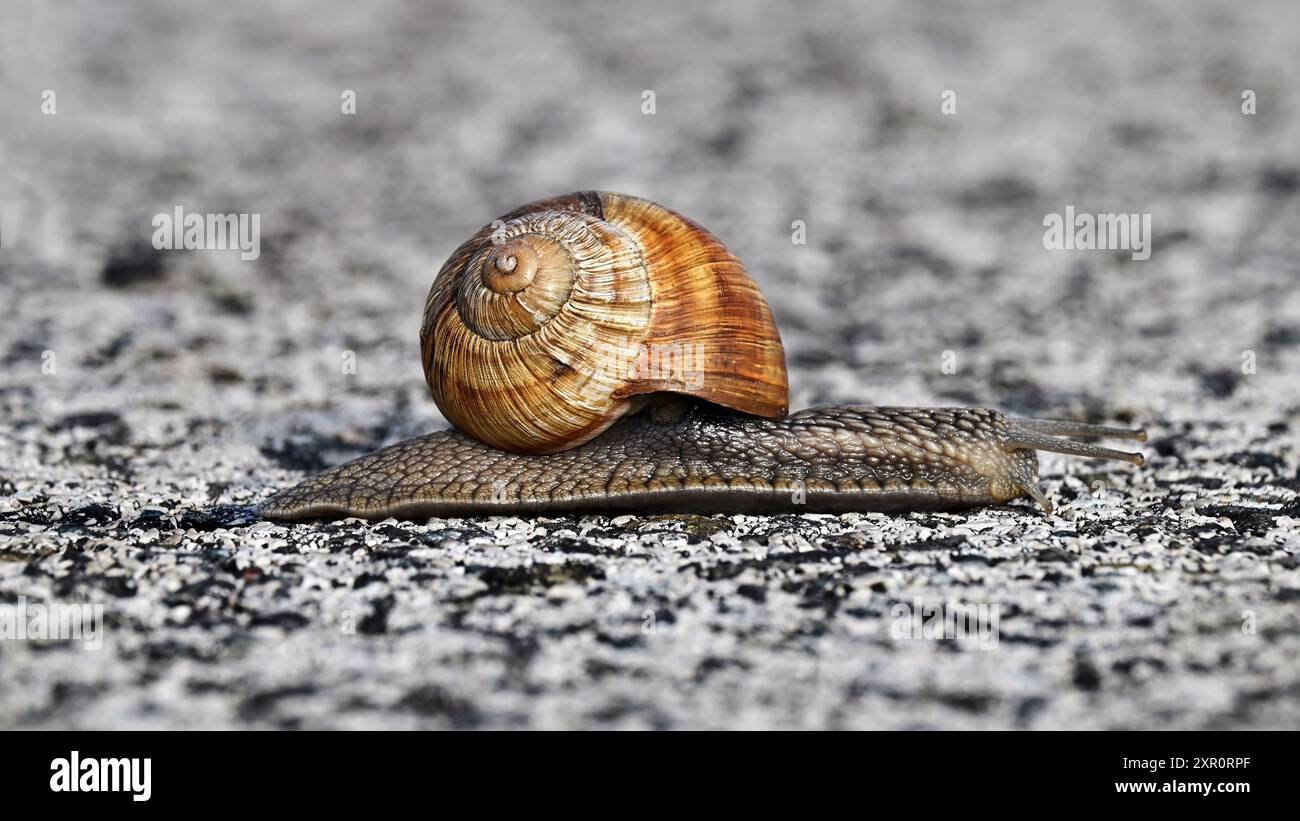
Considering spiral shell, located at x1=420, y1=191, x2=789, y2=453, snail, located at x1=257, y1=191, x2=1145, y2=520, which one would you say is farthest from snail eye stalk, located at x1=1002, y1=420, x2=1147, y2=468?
spiral shell, located at x1=420, y1=191, x2=789, y2=453

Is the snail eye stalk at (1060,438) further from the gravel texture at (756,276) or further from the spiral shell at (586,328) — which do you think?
the spiral shell at (586,328)

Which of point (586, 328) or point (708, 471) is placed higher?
point (586, 328)

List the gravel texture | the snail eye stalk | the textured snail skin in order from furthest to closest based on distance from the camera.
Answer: the snail eye stalk
the textured snail skin
the gravel texture

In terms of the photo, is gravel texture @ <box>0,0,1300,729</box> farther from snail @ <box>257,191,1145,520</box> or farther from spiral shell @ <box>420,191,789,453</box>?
spiral shell @ <box>420,191,789,453</box>

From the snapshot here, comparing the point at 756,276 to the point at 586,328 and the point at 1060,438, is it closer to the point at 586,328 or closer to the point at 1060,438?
the point at 1060,438

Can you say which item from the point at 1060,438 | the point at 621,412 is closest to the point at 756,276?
the point at 1060,438
